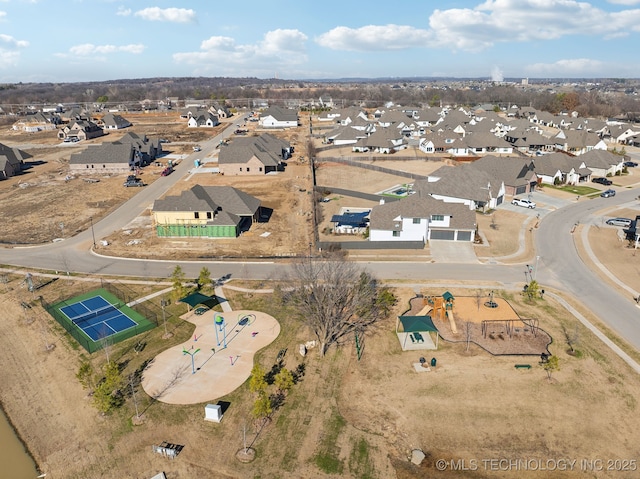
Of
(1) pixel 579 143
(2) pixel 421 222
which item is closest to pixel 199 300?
(2) pixel 421 222

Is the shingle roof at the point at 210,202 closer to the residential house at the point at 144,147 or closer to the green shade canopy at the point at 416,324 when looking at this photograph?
the green shade canopy at the point at 416,324

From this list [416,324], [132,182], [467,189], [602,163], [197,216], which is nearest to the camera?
[416,324]

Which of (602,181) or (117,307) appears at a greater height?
(602,181)

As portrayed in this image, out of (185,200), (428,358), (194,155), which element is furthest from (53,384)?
(194,155)

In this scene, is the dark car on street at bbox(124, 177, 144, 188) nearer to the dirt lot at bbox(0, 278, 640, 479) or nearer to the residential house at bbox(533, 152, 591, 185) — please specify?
the dirt lot at bbox(0, 278, 640, 479)

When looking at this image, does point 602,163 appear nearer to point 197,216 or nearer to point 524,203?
point 524,203

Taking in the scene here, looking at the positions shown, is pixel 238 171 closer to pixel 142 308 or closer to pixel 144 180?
pixel 144 180
